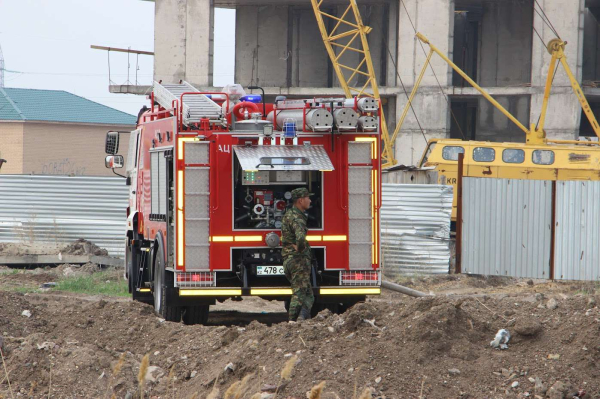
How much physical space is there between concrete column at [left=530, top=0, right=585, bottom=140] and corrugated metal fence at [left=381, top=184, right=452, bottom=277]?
1812 centimetres

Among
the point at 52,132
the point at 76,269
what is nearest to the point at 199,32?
the point at 52,132

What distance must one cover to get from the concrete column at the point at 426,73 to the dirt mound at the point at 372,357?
1112 inches

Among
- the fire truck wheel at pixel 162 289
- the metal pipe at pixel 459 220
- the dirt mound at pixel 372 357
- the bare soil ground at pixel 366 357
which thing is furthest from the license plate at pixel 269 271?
the metal pipe at pixel 459 220

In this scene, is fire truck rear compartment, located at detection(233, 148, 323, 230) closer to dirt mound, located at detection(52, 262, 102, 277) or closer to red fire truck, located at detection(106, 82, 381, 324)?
red fire truck, located at detection(106, 82, 381, 324)

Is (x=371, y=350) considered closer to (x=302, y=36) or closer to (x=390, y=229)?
(x=390, y=229)

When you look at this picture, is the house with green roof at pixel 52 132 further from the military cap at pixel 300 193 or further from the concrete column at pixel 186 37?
the military cap at pixel 300 193

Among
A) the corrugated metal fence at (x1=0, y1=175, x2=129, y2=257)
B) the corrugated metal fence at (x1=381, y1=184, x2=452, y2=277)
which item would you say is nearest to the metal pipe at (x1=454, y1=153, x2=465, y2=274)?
the corrugated metal fence at (x1=381, y1=184, x2=452, y2=277)

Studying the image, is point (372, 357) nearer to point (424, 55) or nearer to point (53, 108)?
point (424, 55)

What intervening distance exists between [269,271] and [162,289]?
190cm

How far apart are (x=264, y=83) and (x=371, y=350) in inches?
1498

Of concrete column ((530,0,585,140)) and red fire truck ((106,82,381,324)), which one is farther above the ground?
concrete column ((530,0,585,140))

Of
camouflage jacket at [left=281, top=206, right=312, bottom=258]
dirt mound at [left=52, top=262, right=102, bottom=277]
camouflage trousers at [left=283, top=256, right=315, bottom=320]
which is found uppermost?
camouflage jacket at [left=281, top=206, right=312, bottom=258]

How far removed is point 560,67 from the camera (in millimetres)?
37375

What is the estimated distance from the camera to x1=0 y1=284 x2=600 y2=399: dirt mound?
8.03 meters
